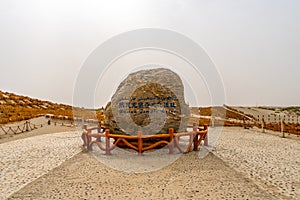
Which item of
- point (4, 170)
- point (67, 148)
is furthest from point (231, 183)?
point (67, 148)

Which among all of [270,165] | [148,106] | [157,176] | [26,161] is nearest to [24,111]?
[26,161]

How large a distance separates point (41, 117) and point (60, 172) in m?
17.0

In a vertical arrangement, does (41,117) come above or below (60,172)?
above

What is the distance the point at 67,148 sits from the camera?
10.6 metres

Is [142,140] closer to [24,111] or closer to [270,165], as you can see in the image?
[270,165]

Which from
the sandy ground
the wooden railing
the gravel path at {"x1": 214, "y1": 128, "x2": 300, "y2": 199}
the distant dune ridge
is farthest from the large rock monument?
the distant dune ridge

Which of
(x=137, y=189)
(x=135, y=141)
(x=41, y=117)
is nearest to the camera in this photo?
(x=137, y=189)

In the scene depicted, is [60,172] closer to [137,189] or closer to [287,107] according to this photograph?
[137,189]

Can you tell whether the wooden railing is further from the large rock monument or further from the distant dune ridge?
the distant dune ridge

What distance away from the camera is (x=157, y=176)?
643 cm

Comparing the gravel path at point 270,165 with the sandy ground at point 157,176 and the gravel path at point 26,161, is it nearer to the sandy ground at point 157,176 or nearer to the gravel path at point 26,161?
the sandy ground at point 157,176

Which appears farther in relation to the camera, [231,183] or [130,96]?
[130,96]

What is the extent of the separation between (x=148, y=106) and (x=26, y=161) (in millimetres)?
4965

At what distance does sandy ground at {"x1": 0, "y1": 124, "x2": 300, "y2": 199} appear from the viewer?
5258 millimetres
